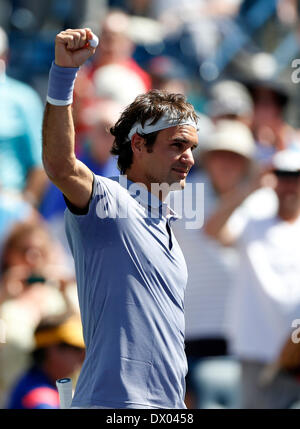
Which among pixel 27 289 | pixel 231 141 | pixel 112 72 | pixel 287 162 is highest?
pixel 112 72

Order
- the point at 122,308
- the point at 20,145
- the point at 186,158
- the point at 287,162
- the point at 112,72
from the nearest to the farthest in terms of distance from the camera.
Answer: the point at 122,308 → the point at 186,158 → the point at 287,162 → the point at 20,145 → the point at 112,72

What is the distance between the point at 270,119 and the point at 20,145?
188cm

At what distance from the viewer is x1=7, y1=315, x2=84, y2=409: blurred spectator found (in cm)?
570

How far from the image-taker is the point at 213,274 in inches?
270

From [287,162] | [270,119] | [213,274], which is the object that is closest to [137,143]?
[287,162]

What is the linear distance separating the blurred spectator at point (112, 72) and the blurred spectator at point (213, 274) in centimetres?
105

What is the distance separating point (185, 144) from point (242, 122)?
455 cm

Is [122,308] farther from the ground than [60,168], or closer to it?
closer to it

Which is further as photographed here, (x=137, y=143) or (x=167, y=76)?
(x=167, y=76)

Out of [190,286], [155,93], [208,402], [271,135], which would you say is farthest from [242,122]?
[155,93]

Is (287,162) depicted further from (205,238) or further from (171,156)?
(171,156)

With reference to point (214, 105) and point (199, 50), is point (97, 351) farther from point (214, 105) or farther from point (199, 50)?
point (199, 50)

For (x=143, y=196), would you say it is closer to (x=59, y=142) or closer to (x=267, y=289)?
(x=59, y=142)

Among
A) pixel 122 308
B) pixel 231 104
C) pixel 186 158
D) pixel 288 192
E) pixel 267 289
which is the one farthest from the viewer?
pixel 231 104
